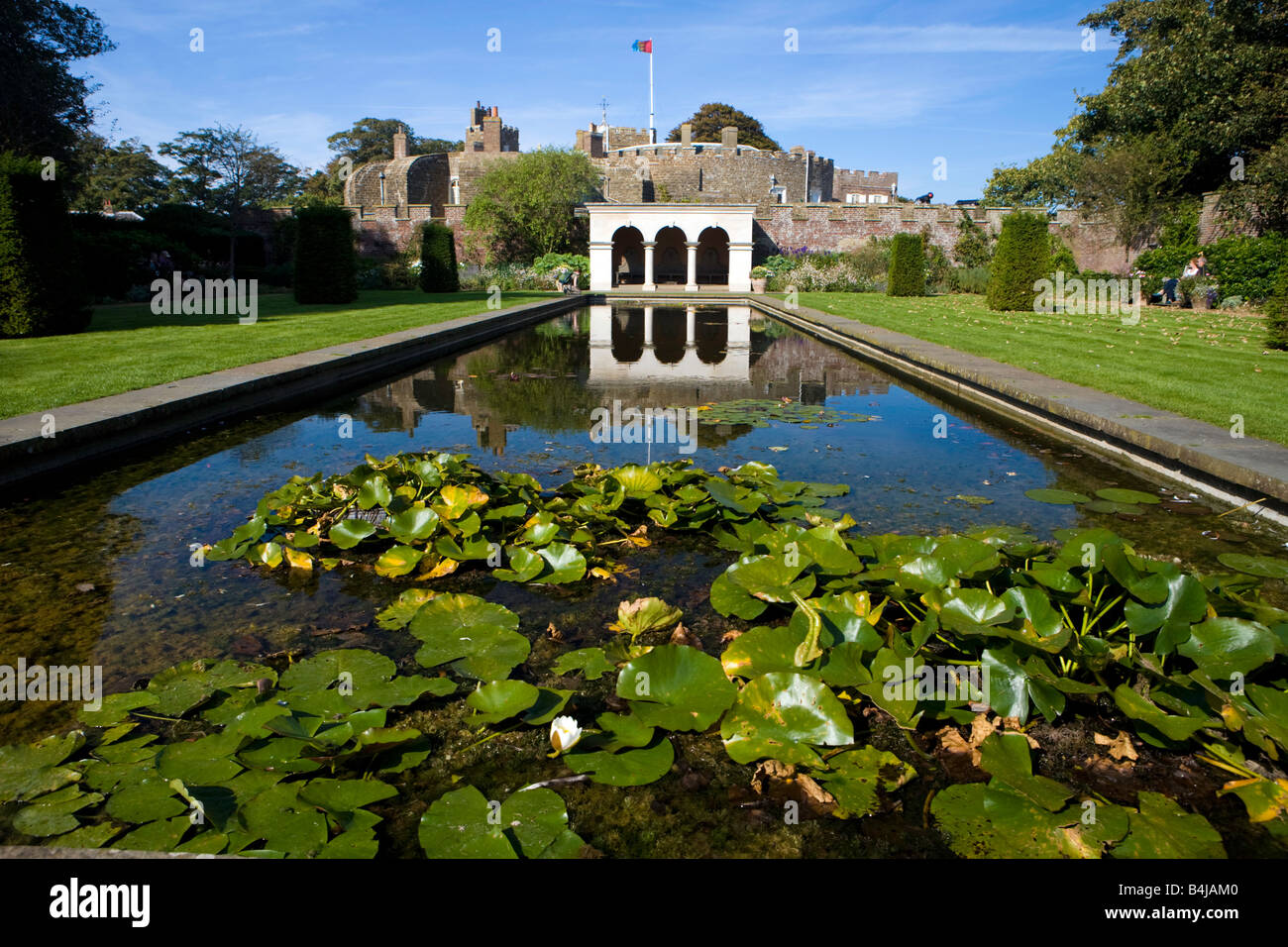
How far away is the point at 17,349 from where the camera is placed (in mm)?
8391

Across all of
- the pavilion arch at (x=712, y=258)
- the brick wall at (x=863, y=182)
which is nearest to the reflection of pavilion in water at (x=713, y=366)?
A: the pavilion arch at (x=712, y=258)

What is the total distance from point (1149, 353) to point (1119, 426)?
5.52 metres

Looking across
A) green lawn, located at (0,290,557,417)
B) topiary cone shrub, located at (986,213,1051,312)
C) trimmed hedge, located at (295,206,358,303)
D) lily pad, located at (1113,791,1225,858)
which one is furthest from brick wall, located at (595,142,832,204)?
lily pad, located at (1113,791,1225,858)

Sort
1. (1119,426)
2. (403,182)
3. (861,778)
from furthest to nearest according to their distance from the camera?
(403,182), (1119,426), (861,778)

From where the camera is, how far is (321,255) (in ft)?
58.1

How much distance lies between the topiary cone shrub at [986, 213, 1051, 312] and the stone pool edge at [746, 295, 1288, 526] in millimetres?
10108

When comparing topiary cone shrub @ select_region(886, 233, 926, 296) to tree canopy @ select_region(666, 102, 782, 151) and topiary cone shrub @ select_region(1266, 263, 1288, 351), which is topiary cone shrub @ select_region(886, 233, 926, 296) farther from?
tree canopy @ select_region(666, 102, 782, 151)

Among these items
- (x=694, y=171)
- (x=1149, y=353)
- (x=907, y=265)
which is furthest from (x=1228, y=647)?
(x=694, y=171)

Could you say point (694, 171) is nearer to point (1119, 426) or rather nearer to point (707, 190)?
point (707, 190)

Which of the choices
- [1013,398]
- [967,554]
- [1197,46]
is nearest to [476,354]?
[1013,398]

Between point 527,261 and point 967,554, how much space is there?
110 ft

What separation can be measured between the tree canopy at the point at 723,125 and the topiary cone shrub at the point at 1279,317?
2025 inches

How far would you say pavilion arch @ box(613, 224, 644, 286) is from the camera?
117 ft
